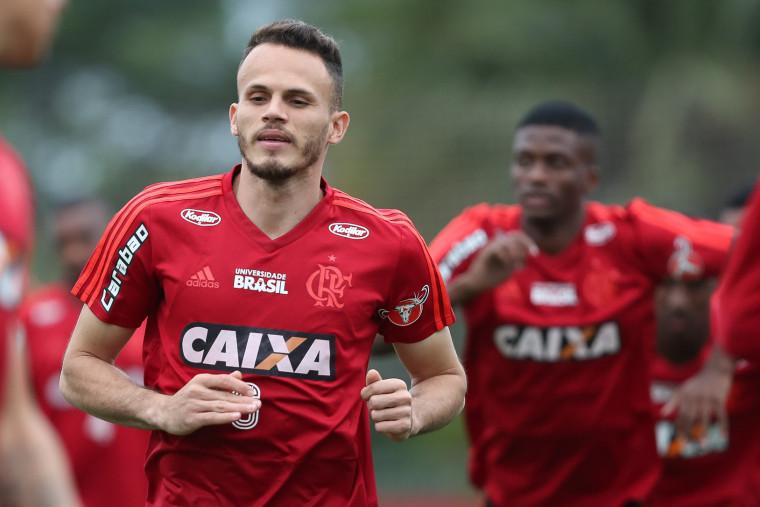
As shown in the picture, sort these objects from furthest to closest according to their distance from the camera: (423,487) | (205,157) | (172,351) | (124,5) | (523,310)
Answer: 1. (124,5)
2. (205,157)
3. (423,487)
4. (523,310)
5. (172,351)

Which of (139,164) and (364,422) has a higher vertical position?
(139,164)

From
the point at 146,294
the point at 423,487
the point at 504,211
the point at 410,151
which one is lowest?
the point at 423,487

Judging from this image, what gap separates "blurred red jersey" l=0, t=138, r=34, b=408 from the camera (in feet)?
11.4

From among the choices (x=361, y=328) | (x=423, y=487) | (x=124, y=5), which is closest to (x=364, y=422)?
(x=361, y=328)

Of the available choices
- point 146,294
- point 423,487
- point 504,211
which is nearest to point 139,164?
point 423,487

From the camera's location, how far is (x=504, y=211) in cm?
749

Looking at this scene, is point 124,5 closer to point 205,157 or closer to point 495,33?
point 205,157

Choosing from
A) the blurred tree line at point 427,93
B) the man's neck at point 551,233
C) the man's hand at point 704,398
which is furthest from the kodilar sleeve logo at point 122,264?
the blurred tree line at point 427,93

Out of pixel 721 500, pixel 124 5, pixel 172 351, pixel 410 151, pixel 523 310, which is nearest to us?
pixel 172 351

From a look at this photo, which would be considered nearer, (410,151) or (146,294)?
(146,294)

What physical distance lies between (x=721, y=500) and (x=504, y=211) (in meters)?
2.01

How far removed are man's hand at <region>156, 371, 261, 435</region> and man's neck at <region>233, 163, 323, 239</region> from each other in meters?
0.61

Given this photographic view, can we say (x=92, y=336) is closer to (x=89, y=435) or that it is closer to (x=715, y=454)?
(x=89, y=435)

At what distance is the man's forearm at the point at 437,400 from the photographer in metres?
4.98
